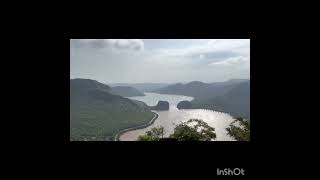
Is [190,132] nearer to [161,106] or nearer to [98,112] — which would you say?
[161,106]

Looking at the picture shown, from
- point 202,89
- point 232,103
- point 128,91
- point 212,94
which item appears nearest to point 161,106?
point 128,91

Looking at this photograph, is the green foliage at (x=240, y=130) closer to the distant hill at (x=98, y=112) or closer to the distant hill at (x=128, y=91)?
the distant hill at (x=98, y=112)

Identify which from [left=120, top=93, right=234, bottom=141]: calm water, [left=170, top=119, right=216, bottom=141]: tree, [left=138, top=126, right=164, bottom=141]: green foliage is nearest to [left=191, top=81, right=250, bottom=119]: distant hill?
[left=120, top=93, right=234, bottom=141]: calm water

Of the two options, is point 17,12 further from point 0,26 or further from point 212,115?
point 212,115

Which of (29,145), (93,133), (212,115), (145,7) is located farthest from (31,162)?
(212,115)

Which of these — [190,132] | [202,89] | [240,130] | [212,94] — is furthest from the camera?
[212,94]
